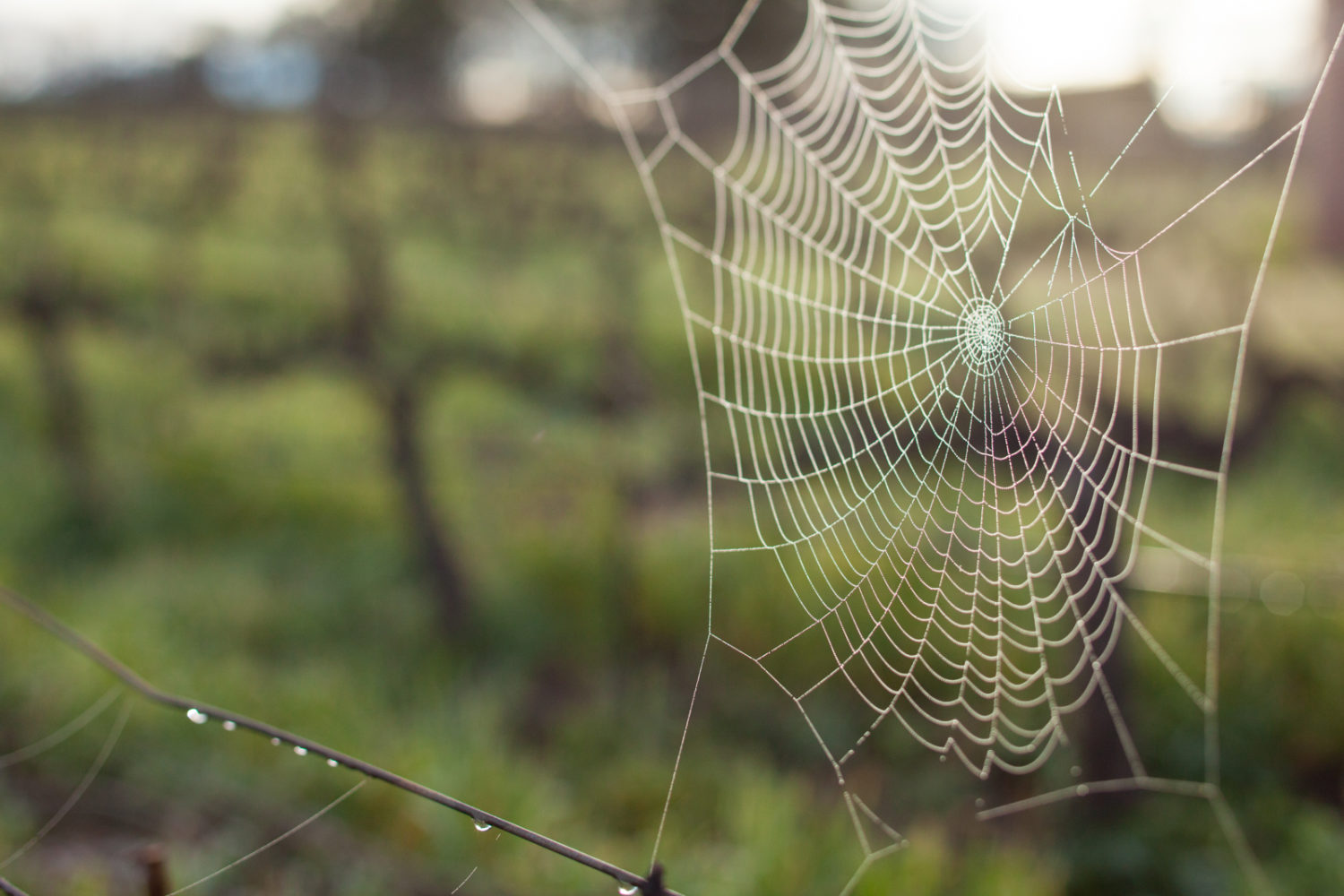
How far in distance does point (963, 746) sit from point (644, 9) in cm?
885

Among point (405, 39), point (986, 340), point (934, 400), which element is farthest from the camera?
point (405, 39)

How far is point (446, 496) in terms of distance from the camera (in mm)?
5133

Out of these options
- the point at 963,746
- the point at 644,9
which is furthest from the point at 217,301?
the point at 644,9

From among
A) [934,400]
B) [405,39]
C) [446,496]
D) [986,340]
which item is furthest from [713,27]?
[986,340]

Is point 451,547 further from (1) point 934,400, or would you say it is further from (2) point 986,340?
(2) point 986,340

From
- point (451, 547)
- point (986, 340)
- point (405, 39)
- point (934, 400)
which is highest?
point (405, 39)

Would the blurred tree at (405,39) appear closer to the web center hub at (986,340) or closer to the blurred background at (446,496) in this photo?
the blurred background at (446,496)

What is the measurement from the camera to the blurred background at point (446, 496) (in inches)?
115

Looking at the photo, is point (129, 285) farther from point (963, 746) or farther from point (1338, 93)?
point (1338, 93)

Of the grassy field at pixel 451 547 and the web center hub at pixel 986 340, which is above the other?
the web center hub at pixel 986 340

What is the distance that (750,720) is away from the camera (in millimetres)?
3885

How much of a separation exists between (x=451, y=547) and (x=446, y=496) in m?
0.44

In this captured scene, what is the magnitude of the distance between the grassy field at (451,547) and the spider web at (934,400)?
8.5 inches

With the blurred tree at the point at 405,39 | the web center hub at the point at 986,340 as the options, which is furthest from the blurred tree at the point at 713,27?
the web center hub at the point at 986,340
